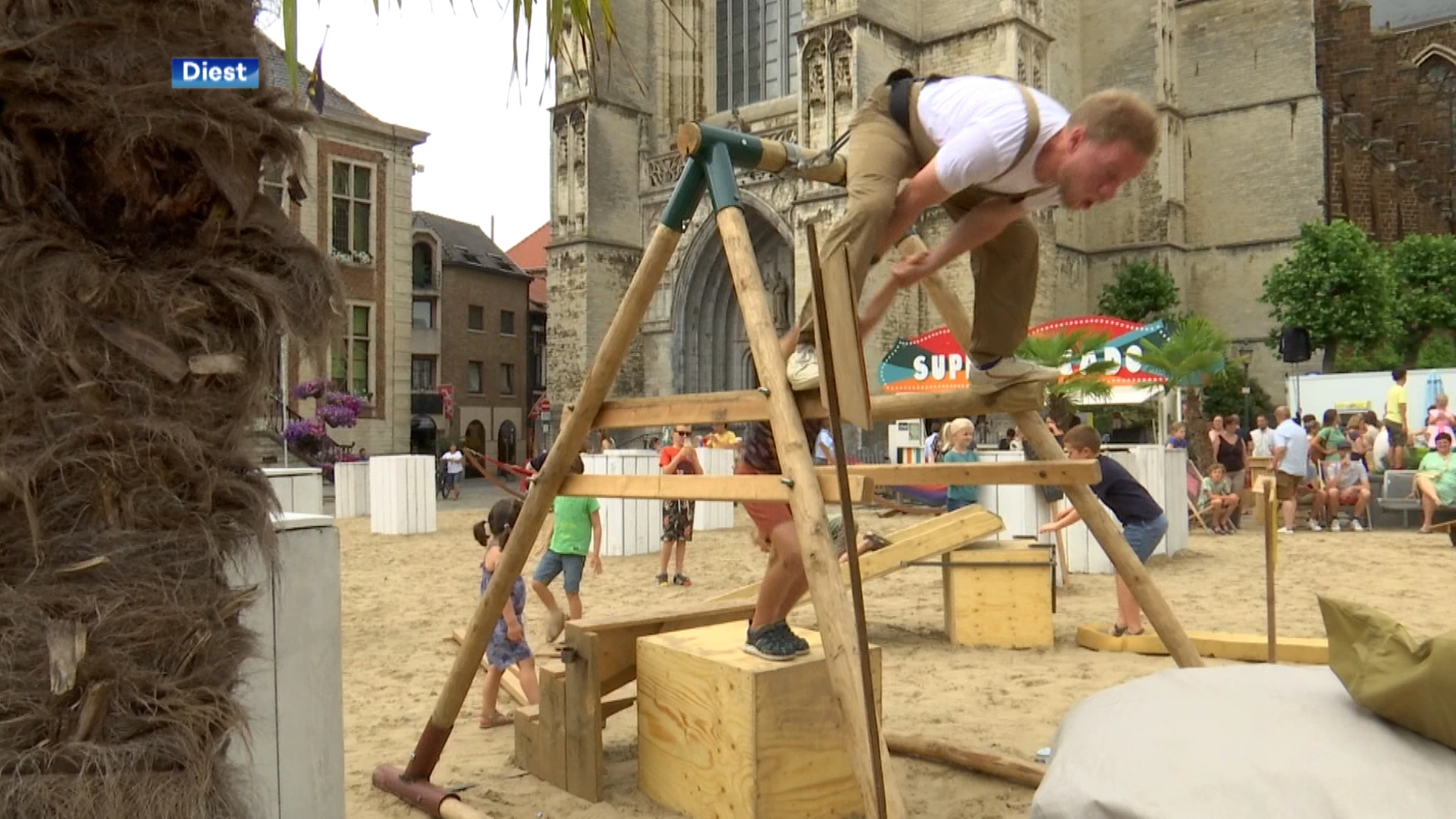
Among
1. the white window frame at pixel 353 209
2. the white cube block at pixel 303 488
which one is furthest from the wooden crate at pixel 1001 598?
the white window frame at pixel 353 209

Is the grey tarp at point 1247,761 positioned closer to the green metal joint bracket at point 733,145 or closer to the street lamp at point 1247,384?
the green metal joint bracket at point 733,145

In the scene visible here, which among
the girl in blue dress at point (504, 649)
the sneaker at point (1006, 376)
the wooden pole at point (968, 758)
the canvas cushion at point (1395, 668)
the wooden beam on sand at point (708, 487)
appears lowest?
the wooden pole at point (968, 758)

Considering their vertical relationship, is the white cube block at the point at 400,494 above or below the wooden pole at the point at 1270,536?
below

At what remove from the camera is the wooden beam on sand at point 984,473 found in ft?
10.2

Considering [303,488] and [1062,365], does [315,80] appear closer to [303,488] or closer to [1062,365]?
[303,488]

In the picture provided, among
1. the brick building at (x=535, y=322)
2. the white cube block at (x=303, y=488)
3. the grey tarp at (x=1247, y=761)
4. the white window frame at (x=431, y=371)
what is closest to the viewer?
the grey tarp at (x=1247, y=761)

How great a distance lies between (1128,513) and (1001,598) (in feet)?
3.51

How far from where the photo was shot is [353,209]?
27.4 m

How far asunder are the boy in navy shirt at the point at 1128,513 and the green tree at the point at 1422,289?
A: 29.4m

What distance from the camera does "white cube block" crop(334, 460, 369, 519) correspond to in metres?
18.6

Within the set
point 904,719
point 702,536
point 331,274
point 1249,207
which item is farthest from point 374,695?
point 1249,207

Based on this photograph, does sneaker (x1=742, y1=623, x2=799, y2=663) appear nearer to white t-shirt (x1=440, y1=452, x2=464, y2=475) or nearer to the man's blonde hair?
the man's blonde hair

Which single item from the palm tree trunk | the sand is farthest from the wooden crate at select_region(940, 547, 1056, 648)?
the palm tree trunk

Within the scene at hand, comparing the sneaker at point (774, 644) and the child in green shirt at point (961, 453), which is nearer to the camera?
the sneaker at point (774, 644)
